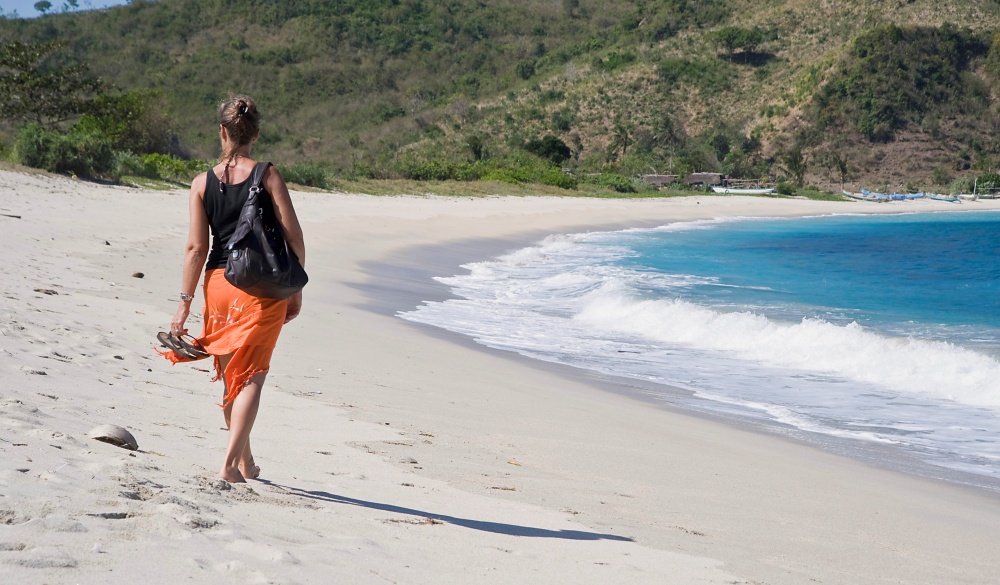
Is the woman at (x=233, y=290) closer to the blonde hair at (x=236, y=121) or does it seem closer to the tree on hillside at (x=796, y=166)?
the blonde hair at (x=236, y=121)

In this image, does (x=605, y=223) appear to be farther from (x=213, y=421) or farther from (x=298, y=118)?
(x=298, y=118)

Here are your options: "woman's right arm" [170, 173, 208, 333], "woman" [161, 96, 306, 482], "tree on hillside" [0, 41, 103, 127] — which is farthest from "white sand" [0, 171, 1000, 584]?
"tree on hillside" [0, 41, 103, 127]

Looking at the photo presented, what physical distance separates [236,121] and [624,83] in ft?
267

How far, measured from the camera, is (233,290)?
3.51 m

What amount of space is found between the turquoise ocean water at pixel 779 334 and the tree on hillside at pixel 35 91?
60.7ft

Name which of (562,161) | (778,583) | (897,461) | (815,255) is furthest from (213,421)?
(562,161)

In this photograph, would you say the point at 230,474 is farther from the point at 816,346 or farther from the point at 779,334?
the point at 779,334

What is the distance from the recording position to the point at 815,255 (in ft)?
90.3

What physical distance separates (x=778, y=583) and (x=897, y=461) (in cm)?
337

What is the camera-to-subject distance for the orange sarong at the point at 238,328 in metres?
3.49

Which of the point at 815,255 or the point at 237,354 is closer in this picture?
the point at 237,354

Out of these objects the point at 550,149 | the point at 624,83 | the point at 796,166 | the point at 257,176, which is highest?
the point at 624,83

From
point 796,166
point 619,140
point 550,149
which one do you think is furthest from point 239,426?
point 796,166

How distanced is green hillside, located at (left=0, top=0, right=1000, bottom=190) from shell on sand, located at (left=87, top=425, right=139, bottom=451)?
61085 millimetres
